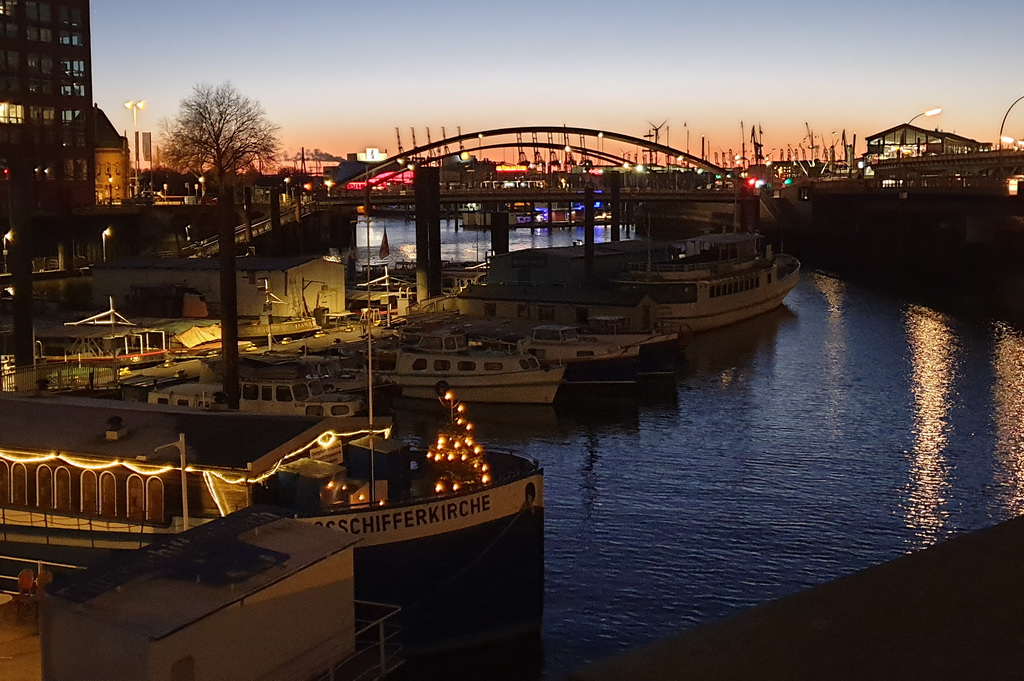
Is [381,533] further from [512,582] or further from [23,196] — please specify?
[23,196]

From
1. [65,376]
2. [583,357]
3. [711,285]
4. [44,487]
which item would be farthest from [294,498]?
[711,285]

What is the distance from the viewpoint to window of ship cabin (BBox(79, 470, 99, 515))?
18938mm

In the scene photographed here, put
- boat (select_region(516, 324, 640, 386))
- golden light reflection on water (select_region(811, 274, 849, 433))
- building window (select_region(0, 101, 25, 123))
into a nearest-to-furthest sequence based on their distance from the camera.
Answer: golden light reflection on water (select_region(811, 274, 849, 433)) → boat (select_region(516, 324, 640, 386)) → building window (select_region(0, 101, 25, 123))

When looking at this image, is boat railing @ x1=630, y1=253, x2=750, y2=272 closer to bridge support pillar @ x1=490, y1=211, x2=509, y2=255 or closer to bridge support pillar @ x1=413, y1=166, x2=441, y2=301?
bridge support pillar @ x1=413, y1=166, x2=441, y2=301

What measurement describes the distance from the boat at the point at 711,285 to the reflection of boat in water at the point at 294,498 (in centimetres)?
3289

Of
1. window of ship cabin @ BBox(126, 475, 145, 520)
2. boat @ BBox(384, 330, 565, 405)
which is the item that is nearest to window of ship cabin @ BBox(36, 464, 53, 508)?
window of ship cabin @ BBox(126, 475, 145, 520)

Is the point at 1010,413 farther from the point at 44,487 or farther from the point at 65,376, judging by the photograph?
the point at 44,487

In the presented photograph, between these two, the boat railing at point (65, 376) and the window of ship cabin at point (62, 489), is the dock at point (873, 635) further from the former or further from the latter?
the boat railing at point (65, 376)

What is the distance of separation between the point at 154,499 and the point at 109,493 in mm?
820

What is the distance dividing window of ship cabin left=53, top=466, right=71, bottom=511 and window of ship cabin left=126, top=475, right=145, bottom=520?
3.62 feet

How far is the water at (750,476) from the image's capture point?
22.6m

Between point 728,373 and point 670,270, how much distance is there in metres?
15.6

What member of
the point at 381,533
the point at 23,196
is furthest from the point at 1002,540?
the point at 23,196

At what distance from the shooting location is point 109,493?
62.0 feet
